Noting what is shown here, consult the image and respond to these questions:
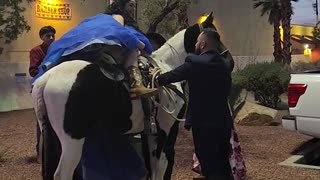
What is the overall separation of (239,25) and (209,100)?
24.4m

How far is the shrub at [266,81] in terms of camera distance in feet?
43.8

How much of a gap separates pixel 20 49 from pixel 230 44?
13395 mm

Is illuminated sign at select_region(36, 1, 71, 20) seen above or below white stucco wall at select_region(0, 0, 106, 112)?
above

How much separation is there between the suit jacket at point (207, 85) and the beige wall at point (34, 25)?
14410 mm

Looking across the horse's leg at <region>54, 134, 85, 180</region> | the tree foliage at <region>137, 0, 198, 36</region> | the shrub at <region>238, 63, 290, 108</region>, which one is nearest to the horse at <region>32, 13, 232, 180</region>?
the horse's leg at <region>54, 134, 85, 180</region>

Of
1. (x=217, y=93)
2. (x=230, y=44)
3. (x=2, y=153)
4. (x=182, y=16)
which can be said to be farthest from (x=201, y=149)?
(x=230, y=44)

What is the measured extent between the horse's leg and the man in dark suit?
100 cm

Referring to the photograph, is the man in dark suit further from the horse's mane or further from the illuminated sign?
the illuminated sign

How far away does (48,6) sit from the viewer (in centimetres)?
1981

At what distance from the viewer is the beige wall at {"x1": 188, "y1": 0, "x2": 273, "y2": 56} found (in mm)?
27766

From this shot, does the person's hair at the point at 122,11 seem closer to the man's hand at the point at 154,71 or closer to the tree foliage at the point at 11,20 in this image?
the man's hand at the point at 154,71

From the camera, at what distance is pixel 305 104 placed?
7340 millimetres

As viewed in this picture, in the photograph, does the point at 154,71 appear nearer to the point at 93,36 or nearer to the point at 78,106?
the point at 93,36

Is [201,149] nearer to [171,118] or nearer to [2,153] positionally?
[171,118]
